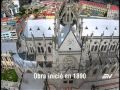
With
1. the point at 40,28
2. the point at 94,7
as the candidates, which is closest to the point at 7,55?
the point at 40,28

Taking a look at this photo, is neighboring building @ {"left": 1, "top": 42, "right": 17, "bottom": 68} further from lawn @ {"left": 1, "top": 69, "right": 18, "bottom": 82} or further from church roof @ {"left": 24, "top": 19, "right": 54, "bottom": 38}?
church roof @ {"left": 24, "top": 19, "right": 54, "bottom": 38}

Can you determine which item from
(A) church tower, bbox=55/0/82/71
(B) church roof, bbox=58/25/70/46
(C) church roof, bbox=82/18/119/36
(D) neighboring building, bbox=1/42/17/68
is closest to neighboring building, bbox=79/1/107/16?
(C) church roof, bbox=82/18/119/36

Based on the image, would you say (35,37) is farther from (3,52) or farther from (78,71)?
(78,71)

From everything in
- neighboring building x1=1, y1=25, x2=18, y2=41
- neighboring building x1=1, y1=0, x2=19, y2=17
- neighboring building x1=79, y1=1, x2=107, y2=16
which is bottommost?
neighboring building x1=1, y1=25, x2=18, y2=41

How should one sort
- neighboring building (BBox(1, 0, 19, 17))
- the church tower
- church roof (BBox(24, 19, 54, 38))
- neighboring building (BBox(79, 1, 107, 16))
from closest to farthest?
the church tower, church roof (BBox(24, 19, 54, 38)), neighboring building (BBox(1, 0, 19, 17)), neighboring building (BBox(79, 1, 107, 16))

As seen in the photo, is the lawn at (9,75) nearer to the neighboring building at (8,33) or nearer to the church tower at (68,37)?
the neighboring building at (8,33)

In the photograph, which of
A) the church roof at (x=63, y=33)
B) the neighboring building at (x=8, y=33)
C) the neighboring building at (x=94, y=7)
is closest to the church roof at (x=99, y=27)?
the church roof at (x=63, y=33)
